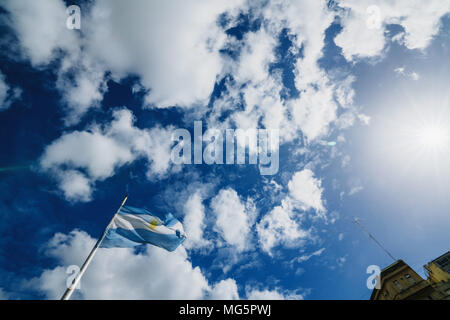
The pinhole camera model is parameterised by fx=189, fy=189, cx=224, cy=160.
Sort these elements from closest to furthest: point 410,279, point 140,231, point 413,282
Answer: point 140,231 < point 413,282 < point 410,279

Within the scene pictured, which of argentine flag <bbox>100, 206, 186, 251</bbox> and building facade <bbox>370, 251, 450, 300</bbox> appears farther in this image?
building facade <bbox>370, 251, 450, 300</bbox>

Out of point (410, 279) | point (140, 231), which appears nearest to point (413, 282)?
point (410, 279)

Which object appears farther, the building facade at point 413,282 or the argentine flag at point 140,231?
the building facade at point 413,282

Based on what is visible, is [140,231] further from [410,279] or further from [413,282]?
[410,279]

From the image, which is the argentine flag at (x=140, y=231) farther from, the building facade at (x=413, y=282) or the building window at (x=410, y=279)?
the building window at (x=410, y=279)

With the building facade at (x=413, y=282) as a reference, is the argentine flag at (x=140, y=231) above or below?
above

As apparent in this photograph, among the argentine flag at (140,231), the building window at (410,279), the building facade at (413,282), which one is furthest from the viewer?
the building window at (410,279)

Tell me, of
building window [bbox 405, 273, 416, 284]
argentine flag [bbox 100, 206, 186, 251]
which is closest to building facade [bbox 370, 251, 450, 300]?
building window [bbox 405, 273, 416, 284]

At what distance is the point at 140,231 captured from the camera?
11.5m

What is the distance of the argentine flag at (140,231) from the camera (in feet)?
35.8

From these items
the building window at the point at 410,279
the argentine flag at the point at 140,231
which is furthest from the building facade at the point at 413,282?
the argentine flag at the point at 140,231

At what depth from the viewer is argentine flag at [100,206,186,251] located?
10920mm

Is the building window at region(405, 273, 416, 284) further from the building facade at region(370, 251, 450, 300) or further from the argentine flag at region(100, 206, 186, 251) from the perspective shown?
the argentine flag at region(100, 206, 186, 251)
